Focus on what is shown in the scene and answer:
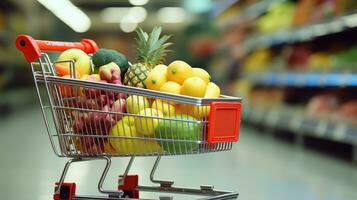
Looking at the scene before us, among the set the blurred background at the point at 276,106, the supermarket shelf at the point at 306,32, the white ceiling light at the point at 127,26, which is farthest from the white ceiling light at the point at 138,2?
the supermarket shelf at the point at 306,32

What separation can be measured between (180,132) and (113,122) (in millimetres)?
225

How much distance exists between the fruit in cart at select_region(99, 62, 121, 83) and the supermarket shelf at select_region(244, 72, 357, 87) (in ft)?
11.0

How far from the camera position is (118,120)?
2.28m

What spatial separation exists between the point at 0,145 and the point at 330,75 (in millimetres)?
2976

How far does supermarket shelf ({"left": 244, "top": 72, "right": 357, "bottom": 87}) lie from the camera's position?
5.52 meters

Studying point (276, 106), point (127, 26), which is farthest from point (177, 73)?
point (127, 26)

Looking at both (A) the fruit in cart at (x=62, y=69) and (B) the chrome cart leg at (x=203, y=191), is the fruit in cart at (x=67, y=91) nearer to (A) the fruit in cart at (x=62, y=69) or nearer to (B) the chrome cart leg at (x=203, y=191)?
(A) the fruit in cart at (x=62, y=69)

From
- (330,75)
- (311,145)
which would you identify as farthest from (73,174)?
(311,145)

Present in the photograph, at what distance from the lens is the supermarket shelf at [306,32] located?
5465mm

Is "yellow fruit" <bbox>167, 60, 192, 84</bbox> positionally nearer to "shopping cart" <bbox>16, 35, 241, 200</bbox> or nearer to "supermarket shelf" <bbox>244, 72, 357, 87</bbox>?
"shopping cart" <bbox>16, 35, 241, 200</bbox>

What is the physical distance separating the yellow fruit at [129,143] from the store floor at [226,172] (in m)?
0.92

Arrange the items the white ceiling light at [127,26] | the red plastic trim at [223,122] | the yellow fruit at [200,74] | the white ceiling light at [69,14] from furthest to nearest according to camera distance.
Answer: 1. the white ceiling light at [127,26]
2. the white ceiling light at [69,14]
3. the yellow fruit at [200,74]
4. the red plastic trim at [223,122]

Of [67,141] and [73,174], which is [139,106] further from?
[73,174]

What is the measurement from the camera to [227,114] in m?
2.28
